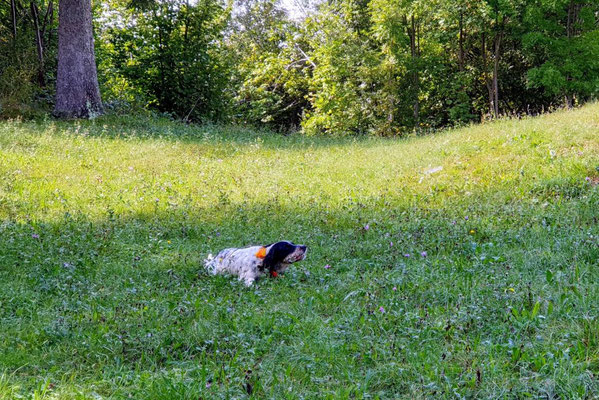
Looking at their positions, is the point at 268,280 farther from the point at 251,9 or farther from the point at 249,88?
the point at 251,9

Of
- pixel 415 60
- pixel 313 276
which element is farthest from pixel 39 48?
pixel 313 276

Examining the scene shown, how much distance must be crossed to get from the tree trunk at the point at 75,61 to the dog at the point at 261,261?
10.6m

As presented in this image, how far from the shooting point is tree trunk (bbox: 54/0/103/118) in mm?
13719

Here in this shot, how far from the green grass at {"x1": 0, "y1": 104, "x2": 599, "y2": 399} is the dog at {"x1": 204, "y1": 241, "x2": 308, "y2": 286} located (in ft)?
0.59

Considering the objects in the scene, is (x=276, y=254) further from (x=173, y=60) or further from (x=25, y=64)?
(x=173, y=60)

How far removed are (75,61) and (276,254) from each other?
11.4 metres

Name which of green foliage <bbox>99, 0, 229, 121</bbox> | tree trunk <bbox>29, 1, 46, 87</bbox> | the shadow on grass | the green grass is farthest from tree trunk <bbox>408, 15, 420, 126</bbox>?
tree trunk <bbox>29, 1, 46, 87</bbox>

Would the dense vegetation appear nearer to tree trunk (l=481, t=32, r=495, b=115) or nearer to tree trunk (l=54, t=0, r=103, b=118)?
tree trunk (l=481, t=32, r=495, b=115)

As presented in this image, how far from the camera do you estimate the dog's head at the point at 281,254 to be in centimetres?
517

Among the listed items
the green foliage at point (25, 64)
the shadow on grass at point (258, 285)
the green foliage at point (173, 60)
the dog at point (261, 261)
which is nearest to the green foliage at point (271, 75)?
the green foliage at point (173, 60)

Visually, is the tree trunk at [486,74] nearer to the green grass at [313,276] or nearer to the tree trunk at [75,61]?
the green grass at [313,276]

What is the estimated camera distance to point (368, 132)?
803 inches

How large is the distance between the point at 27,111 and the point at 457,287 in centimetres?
1348

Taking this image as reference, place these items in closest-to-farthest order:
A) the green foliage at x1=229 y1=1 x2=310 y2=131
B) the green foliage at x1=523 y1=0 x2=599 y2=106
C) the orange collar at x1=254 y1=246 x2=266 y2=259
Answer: the orange collar at x1=254 y1=246 x2=266 y2=259 < the green foliage at x1=523 y1=0 x2=599 y2=106 < the green foliage at x1=229 y1=1 x2=310 y2=131
